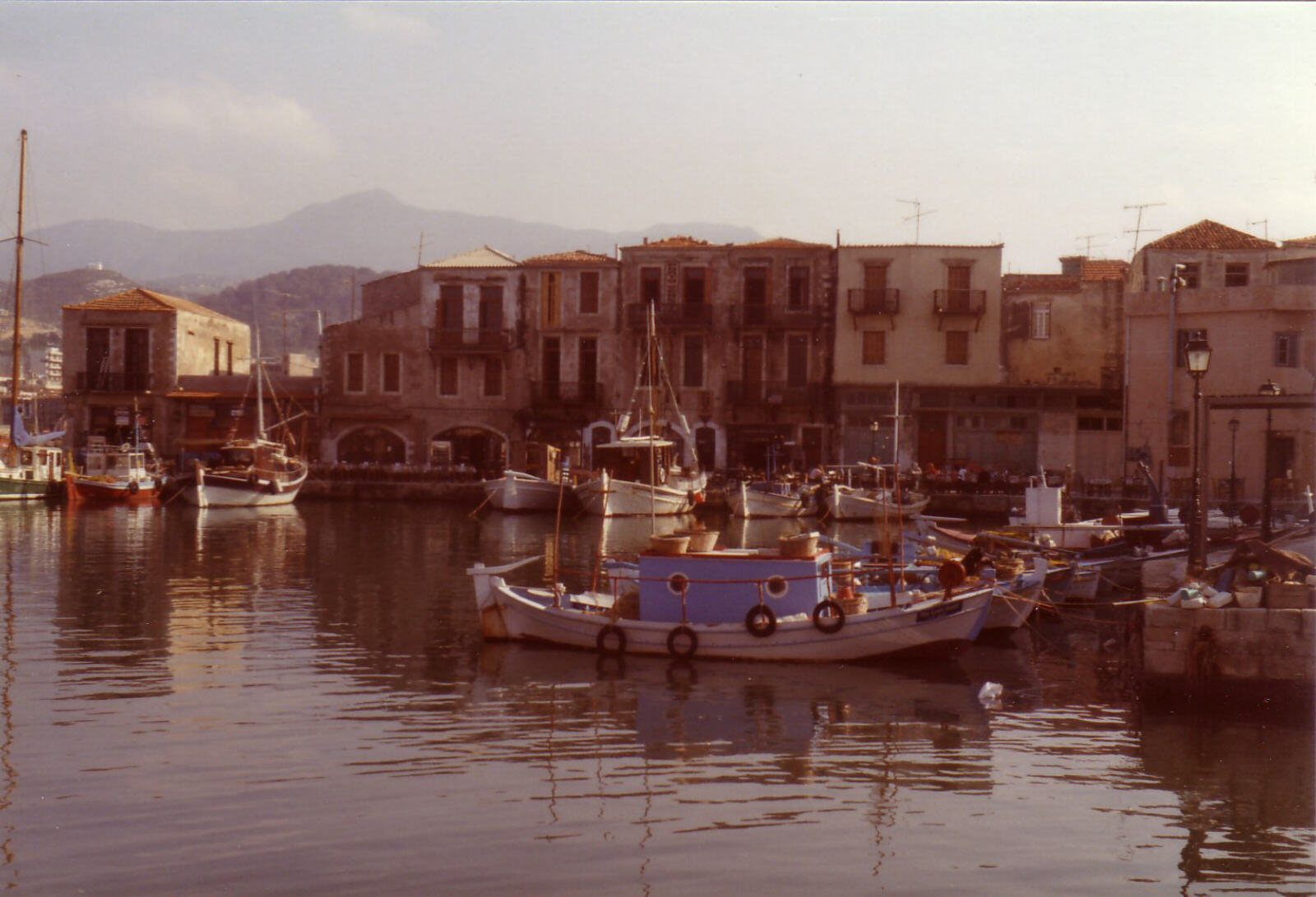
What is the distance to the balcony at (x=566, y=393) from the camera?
54.4 m

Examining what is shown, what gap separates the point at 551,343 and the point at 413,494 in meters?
8.75

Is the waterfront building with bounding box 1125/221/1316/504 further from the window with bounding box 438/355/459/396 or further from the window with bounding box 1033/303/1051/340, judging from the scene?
the window with bounding box 438/355/459/396

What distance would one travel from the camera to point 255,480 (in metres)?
48.0

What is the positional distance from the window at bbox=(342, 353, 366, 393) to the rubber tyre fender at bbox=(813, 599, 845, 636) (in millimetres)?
40737

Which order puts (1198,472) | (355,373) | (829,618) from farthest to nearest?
(355,373) → (829,618) → (1198,472)

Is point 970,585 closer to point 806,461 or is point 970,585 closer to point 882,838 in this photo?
point 882,838

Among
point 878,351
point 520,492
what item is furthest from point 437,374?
point 878,351

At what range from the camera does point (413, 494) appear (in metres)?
51.3

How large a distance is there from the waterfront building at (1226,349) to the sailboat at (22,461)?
38223 mm

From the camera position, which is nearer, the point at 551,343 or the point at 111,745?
the point at 111,745

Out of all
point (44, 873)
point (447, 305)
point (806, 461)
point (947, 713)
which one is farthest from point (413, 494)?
point (44, 873)

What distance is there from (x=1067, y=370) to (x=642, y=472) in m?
16.8

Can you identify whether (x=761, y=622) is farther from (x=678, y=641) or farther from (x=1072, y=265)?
(x=1072, y=265)

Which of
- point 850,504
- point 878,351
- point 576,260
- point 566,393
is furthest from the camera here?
point 576,260
